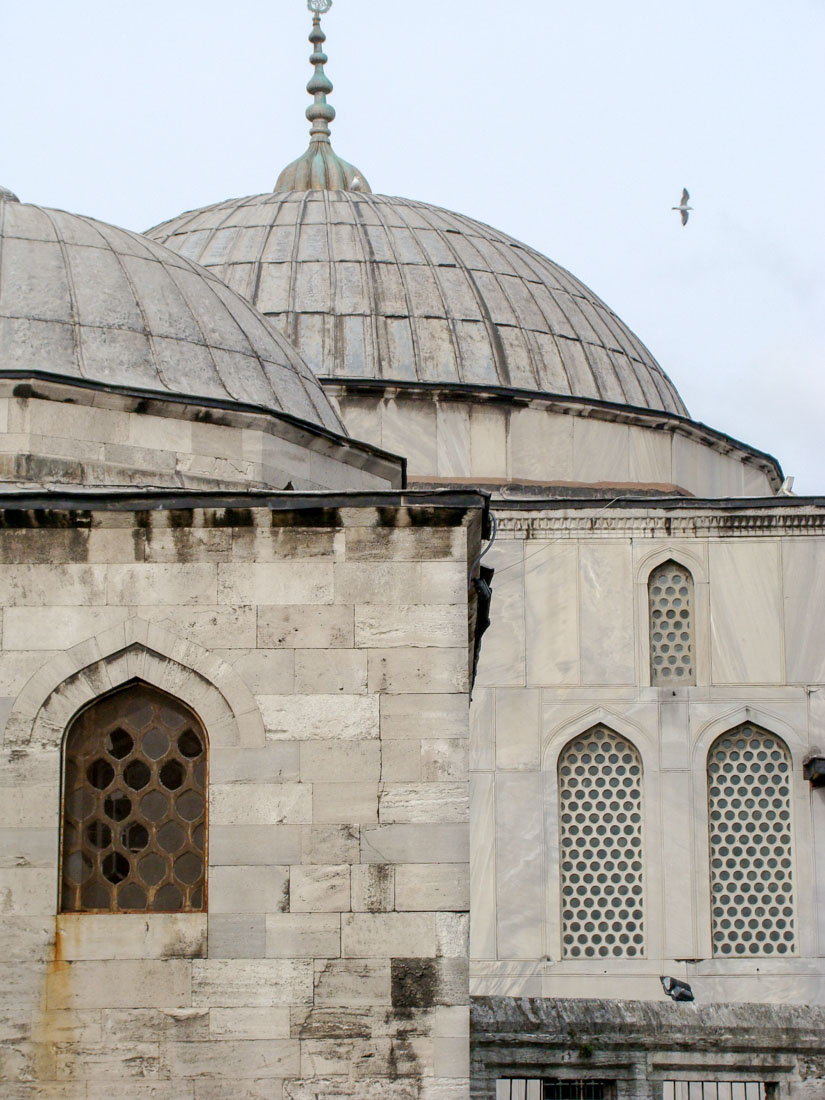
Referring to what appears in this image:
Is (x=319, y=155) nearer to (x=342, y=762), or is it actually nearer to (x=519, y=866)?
(x=519, y=866)

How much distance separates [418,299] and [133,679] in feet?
48.5

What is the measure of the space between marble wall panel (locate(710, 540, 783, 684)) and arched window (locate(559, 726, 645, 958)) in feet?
4.13

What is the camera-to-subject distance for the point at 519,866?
18797mm

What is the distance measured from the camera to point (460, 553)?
10438 millimetres

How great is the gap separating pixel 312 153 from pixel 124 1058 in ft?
73.9

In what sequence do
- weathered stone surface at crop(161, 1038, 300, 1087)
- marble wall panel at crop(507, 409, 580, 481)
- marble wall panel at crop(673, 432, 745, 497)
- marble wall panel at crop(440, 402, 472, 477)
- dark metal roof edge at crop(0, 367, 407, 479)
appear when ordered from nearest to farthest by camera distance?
weathered stone surface at crop(161, 1038, 300, 1087)
dark metal roof edge at crop(0, 367, 407, 479)
marble wall panel at crop(440, 402, 472, 477)
marble wall panel at crop(507, 409, 580, 481)
marble wall panel at crop(673, 432, 745, 497)

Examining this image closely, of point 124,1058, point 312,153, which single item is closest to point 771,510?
point 124,1058

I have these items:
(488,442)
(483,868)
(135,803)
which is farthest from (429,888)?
(488,442)

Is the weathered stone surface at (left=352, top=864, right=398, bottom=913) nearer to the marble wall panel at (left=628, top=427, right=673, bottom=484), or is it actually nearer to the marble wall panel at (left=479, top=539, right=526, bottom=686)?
the marble wall panel at (left=479, top=539, right=526, bottom=686)

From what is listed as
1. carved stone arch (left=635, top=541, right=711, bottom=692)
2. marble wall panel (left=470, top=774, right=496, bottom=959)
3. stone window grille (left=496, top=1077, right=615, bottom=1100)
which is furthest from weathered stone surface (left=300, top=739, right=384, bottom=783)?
carved stone arch (left=635, top=541, right=711, bottom=692)

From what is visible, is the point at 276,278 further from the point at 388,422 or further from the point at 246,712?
the point at 246,712

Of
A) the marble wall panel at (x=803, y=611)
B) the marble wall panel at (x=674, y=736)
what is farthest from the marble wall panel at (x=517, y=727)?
the marble wall panel at (x=803, y=611)

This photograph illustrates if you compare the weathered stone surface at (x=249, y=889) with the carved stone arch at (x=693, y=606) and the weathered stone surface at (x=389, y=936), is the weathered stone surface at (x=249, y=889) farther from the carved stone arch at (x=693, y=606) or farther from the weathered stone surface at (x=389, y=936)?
the carved stone arch at (x=693, y=606)

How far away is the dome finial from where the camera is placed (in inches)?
1184
